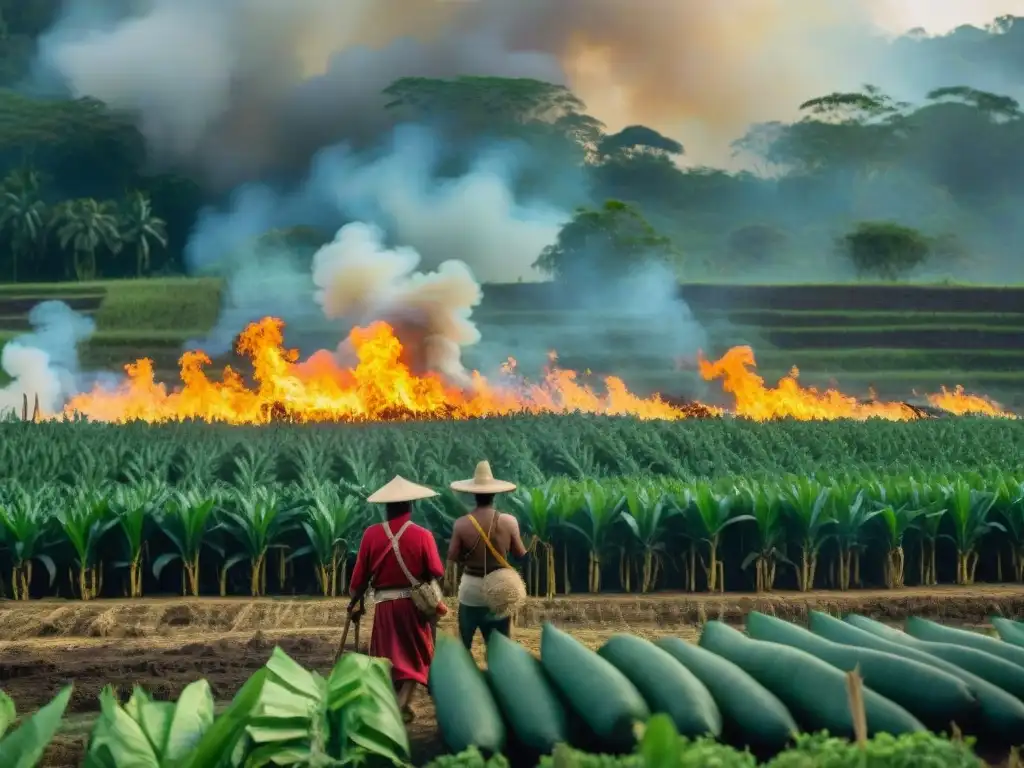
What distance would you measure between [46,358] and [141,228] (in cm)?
1423

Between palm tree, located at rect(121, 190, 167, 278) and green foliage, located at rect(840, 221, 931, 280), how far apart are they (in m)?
32.1

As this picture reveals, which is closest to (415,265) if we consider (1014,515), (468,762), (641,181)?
(641,181)

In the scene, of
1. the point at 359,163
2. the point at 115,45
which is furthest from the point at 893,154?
the point at 115,45

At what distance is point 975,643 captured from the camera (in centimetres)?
582

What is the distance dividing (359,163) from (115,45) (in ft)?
39.0

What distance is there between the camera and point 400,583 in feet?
24.3

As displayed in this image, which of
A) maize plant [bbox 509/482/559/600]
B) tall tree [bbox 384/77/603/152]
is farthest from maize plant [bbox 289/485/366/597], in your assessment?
tall tree [bbox 384/77/603/152]

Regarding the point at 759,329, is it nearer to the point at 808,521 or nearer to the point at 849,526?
the point at 849,526

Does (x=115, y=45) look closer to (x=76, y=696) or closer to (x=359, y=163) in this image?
(x=359, y=163)

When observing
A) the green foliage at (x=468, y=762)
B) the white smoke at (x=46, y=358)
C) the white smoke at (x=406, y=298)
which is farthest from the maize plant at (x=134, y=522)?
the white smoke at (x=46, y=358)

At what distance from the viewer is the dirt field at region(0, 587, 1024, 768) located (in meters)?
8.66

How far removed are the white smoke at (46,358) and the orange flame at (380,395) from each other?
190cm

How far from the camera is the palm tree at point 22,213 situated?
176 ft

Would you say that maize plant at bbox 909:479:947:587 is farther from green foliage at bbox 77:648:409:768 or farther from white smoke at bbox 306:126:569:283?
white smoke at bbox 306:126:569:283
